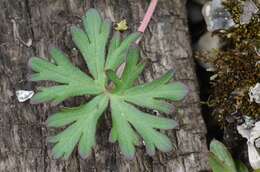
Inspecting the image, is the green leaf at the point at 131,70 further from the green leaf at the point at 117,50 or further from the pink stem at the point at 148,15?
the pink stem at the point at 148,15

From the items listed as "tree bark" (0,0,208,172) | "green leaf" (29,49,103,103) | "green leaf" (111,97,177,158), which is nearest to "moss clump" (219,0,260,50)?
"tree bark" (0,0,208,172)

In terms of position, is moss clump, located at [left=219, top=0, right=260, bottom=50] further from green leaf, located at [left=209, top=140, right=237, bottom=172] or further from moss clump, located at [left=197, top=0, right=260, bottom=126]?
green leaf, located at [left=209, top=140, right=237, bottom=172]

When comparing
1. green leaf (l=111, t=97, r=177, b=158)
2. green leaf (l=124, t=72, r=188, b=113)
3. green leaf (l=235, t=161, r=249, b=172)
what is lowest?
green leaf (l=235, t=161, r=249, b=172)

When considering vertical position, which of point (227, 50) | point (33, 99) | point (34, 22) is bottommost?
point (33, 99)

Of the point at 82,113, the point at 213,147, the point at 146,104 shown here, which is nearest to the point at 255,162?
the point at 213,147

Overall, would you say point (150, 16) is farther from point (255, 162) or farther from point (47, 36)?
point (255, 162)

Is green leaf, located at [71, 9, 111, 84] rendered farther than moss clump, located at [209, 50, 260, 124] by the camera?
No

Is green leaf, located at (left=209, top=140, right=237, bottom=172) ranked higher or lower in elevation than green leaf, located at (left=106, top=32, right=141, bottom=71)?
lower

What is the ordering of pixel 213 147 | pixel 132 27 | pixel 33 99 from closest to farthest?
pixel 33 99, pixel 213 147, pixel 132 27
